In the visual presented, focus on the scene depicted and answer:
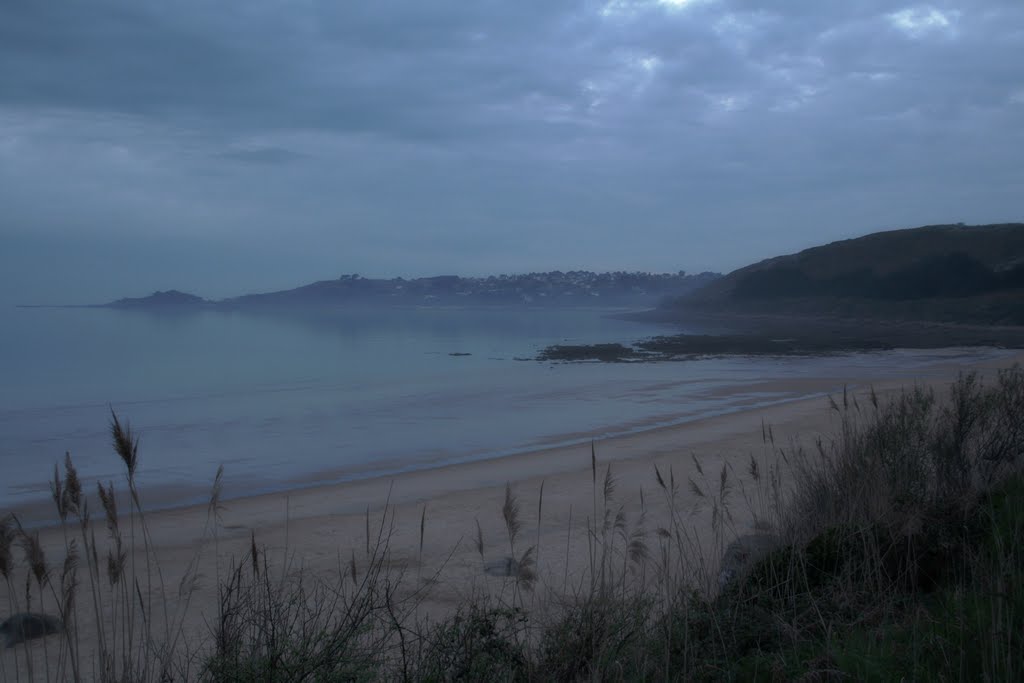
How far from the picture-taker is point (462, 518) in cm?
881

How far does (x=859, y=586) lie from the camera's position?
420cm

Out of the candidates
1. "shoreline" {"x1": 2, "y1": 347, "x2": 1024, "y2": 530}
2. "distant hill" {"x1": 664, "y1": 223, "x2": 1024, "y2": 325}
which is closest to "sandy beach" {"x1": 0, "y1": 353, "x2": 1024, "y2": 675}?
"shoreline" {"x1": 2, "y1": 347, "x2": 1024, "y2": 530}

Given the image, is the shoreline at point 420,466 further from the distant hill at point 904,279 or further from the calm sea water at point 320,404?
the distant hill at point 904,279

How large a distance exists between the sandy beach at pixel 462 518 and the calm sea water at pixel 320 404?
168 cm

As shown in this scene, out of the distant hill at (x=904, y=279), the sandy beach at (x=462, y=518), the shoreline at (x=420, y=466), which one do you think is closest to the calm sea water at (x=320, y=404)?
the shoreline at (x=420, y=466)

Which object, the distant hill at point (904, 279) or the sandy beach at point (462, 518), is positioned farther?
the distant hill at point (904, 279)

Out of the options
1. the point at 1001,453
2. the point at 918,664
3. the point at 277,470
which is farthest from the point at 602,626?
the point at 277,470

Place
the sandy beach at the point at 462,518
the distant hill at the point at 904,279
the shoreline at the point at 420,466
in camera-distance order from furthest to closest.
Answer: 1. the distant hill at the point at 904,279
2. the shoreline at the point at 420,466
3. the sandy beach at the point at 462,518

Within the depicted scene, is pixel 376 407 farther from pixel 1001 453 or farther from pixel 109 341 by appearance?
pixel 109 341

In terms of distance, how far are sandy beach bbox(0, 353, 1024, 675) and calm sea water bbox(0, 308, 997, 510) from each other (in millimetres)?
1680

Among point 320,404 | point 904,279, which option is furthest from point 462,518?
point 904,279

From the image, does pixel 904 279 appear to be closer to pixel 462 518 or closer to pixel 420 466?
pixel 420 466

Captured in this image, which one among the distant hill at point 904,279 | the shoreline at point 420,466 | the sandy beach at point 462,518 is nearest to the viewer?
the sandy beach at point 462,518

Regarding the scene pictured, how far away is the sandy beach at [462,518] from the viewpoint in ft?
19.6
